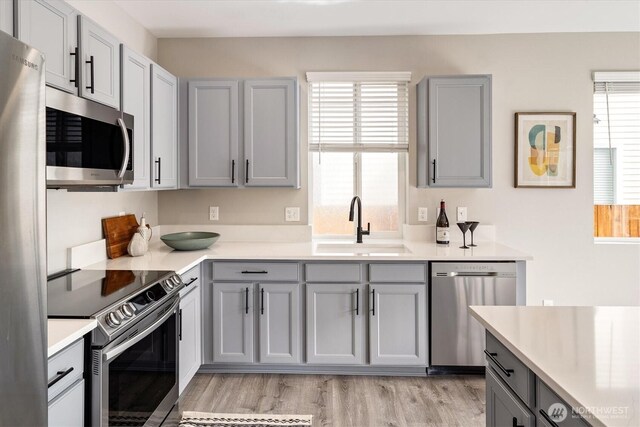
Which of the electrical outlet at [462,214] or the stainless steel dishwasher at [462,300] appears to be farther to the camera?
the electrical outlet at [462,214]

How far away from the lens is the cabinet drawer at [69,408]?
1.41m

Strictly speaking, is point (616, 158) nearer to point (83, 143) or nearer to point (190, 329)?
point (190, 329)

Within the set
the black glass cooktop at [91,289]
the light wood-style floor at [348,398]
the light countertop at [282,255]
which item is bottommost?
the light wood-style floor at [348,398]

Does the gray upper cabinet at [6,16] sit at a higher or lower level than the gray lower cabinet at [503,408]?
higher

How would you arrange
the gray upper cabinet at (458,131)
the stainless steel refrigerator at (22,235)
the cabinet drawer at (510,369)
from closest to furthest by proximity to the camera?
1. the stainless steel refrigerator at (22,235)
2. the cabinet drawer at (510,369)
3. the gray upper cabinet at (458,131)

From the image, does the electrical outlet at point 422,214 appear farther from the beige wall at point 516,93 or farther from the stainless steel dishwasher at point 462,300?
the stainless steel dishwasher at point 462,300

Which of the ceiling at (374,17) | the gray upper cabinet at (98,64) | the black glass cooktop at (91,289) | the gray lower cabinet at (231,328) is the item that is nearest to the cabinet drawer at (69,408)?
the black glass cooktop at (91,289)

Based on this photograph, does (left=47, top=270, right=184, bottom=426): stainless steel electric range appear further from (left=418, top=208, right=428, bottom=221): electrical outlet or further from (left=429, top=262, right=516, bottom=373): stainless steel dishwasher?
(left=418, top=208, right=428, bottom=221): electrical outlet

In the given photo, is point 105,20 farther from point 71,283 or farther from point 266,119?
point 71,283

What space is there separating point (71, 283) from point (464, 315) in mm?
2398

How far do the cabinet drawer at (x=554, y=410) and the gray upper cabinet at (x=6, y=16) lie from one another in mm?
2070

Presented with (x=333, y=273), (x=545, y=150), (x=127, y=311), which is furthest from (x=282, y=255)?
(x=545, y=150)

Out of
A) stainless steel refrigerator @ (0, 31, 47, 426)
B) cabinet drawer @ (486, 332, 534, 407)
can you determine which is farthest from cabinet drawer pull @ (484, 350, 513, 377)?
stainless steel refrigerator @ (0, 31, 47, 426)

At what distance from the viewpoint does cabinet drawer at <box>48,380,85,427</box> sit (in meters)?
1.41
